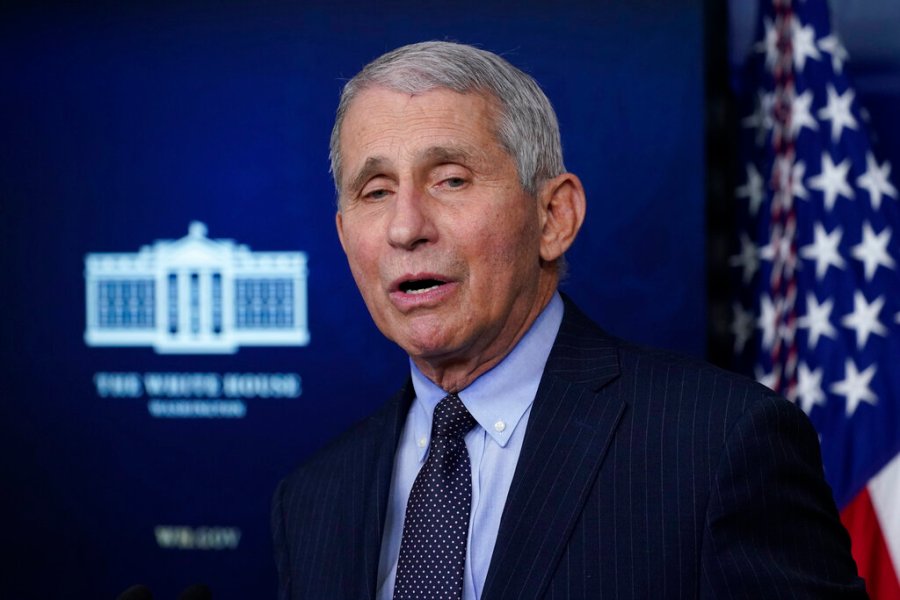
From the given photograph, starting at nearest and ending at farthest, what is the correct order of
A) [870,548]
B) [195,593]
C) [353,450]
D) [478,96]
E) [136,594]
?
[136,594], [195,593], [478,96], [353,450], [870,548]

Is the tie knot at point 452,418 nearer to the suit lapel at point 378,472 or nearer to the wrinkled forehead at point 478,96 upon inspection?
the suit lapel at point 378,472

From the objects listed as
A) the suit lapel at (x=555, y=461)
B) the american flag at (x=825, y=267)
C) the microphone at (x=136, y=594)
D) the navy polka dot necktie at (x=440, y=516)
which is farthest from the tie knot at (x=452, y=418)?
the american flag at (x=825, y=267)

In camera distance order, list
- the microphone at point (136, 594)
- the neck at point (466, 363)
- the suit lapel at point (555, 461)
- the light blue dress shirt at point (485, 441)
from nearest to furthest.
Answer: the microphone at point (136, 594) → the suit lapel at point (555, 461) → the light blue dress shirt at point (485, 441) → the neck at point (466, 363)

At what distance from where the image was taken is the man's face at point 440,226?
159 centimetres

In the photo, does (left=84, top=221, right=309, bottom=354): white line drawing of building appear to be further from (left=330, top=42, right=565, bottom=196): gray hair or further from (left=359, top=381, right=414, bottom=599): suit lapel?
(left=330, top=42, right=565, bottom=196): gray hair

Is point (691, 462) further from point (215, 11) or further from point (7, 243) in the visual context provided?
point (7, 243)

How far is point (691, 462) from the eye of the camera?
1.47 meters

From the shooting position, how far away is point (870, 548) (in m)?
2.66

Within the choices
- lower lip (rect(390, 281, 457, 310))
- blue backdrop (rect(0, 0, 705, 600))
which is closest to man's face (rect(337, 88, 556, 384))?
lower lip (rect(390, 281, 457, 310))

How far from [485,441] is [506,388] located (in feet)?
0.30

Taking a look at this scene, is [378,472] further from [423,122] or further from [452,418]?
[423,122]

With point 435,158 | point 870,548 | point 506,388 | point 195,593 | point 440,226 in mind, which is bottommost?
point 870,548

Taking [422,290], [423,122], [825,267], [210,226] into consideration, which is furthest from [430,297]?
[210,226]

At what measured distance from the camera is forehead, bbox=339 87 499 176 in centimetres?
161
